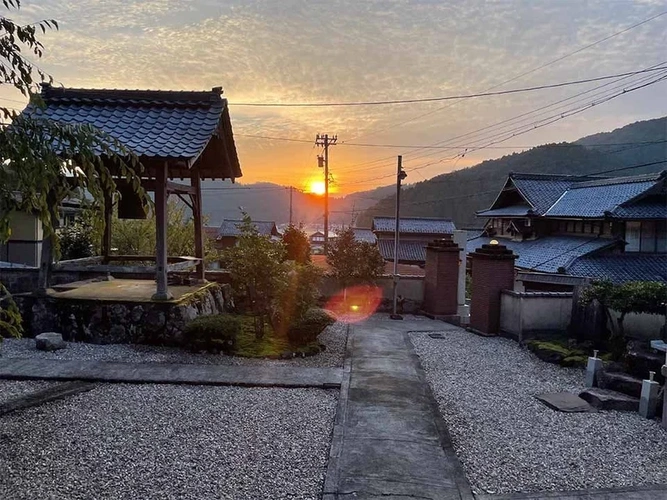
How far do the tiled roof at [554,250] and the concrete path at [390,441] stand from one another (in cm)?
1476

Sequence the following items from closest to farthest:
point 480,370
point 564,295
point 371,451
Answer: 1. point 371,451
2. point 480,370
3. point 564,295

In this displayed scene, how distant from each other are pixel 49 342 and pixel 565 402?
8207 millimetres

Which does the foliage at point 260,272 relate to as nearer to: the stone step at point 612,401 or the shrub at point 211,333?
the shrub at point 211,333

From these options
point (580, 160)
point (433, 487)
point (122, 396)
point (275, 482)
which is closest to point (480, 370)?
point (433, 487)

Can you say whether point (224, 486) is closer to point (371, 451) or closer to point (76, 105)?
point (371, 451)

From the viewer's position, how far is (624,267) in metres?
19.5

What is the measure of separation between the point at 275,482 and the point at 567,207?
2409 cm

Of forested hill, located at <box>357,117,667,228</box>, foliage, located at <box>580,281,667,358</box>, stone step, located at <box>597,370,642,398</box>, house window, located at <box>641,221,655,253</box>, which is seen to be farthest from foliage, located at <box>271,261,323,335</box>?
forested hill, located at <box>357,117,667,228</box>

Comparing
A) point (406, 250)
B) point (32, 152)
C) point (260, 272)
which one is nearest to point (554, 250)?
point (406, 250)

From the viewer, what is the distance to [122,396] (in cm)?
593

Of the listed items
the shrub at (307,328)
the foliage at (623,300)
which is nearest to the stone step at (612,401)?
the foliage at (623,300)

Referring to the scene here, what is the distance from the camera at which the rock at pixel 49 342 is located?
7846 mm

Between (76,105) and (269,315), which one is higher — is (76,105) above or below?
above

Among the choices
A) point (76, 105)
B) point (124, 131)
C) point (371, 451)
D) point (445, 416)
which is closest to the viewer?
point (371, 451)
